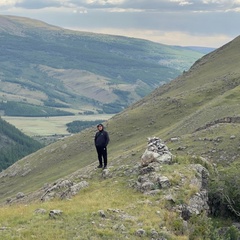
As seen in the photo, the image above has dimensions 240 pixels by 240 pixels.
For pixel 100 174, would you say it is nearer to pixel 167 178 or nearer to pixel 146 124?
pixel 167 178

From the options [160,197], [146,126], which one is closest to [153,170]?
[160,197]

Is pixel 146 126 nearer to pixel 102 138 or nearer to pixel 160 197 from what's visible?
pixel 102 138

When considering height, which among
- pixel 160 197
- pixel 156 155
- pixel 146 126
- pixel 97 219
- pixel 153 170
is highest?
pixel 156 155

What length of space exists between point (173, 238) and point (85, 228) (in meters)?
4.85

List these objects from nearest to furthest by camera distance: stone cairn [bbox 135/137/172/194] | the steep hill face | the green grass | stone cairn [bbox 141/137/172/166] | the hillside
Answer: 1. the green grass
2. the hillside
3. stone cairn [bbox 135/137/172/194]
4. stone cairn [bbox 141/137/172/166]
5. the steep hill face

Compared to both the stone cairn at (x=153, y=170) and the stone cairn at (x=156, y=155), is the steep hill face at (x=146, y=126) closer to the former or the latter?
the stone cairn at (x=156, y=155)

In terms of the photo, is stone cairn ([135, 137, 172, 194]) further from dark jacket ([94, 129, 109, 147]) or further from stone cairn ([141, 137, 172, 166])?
dark jacket ([94, 129, 109, 147])

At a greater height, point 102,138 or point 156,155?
point 102,138

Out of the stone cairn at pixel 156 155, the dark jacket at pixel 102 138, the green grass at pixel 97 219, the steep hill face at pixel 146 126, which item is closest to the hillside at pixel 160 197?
the green grass at pixel 97 219

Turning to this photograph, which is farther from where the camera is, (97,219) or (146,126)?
(146,126)

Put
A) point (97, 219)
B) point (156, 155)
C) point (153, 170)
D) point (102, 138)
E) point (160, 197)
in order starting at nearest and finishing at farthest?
1. point (97, 219)
2. point (160, 197)
3. point (153, 170)
4. point (156, 155)
5. point (102, 138)

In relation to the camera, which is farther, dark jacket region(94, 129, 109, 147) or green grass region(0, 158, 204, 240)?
dark jacket region(94, 129, 109, 147)

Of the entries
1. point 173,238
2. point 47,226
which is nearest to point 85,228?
point 47,226

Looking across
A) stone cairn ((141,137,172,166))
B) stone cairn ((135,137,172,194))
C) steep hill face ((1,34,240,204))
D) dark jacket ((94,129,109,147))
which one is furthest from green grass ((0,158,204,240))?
steep hill face ((1,34,240,204))
